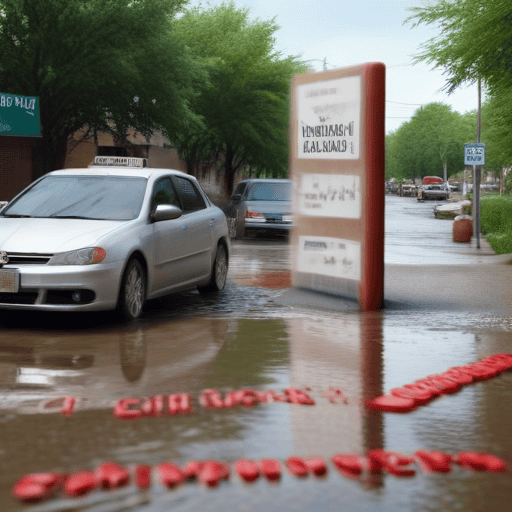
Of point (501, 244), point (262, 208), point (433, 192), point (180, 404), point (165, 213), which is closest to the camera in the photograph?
point (180, 404)

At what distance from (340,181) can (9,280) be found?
431cm

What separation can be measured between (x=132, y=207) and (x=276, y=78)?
36.2 m

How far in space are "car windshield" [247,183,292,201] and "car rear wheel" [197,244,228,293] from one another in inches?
537

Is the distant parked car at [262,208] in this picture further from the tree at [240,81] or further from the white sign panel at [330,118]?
the tree at [240,81]

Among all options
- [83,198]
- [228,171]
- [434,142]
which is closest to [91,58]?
[83,198]

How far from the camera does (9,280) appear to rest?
10.2 meters

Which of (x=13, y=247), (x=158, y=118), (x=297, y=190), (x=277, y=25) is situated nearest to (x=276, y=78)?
(x=277, y=25)

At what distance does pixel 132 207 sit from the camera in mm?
11641

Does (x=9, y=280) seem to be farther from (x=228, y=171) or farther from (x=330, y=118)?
(x=228, y=171)

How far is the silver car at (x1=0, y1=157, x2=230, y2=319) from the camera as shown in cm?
1029

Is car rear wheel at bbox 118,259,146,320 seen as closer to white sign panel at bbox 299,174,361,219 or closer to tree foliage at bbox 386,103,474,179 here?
white sign panel at bbox 299,174,361,219

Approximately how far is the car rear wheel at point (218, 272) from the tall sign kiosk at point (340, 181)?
96 cm

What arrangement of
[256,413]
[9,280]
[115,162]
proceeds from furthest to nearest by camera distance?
[115,162], [9,280], [256,413]

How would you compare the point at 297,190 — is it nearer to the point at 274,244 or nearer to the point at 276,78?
the point at 274,244
